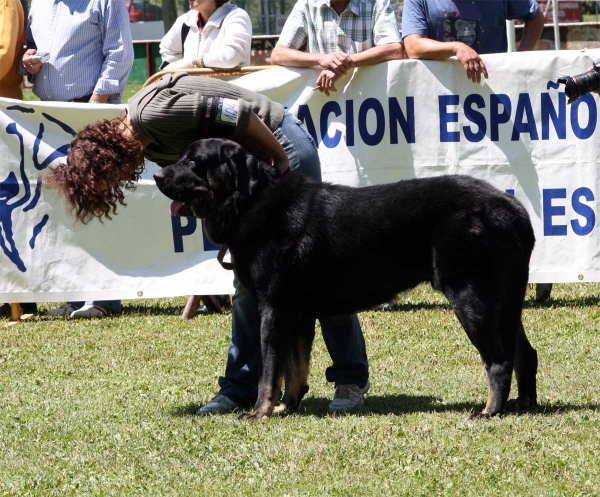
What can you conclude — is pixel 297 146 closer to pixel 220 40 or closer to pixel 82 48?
pixel 220 40

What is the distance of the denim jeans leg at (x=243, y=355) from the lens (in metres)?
5.02

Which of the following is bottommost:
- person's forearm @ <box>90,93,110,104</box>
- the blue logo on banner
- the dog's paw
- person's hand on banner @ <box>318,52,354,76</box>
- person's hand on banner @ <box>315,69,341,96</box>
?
the dog's paw

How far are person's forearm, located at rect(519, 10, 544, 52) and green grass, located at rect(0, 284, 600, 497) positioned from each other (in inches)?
78.6

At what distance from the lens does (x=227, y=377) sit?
16.8ft

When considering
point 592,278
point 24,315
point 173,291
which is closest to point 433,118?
point 592,278

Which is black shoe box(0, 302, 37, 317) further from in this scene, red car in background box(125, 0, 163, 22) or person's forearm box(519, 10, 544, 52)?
red car in background box(125, 0, 163, 22)

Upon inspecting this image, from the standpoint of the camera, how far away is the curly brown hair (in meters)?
4.31

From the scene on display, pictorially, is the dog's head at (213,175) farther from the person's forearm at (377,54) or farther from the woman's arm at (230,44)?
the woman's arm at (230,44)

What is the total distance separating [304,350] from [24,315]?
372cm

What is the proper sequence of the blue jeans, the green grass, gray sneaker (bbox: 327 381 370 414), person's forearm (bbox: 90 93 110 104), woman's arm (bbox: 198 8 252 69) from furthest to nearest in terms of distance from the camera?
person's forearm (bbox: 90 93 110 104), woman's arm (bbox: 198 8 252 69), the blue jeans, gray sneaker (bbox: 327 381 370 414), the green grass

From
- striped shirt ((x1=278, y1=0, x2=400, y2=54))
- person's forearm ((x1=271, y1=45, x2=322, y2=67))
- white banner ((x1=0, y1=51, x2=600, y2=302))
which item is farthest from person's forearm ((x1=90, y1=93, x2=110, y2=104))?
striped shirt ((x1=278, y1=0, x2=400, y2=54))

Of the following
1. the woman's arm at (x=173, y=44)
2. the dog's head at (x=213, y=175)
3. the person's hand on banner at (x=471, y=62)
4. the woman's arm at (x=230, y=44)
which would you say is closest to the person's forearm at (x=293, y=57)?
the woman's arm at (x=230, y=44)

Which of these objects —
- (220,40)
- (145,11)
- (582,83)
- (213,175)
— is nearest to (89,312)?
(220,40)

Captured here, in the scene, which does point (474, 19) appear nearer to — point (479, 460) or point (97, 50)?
point (97, 50)
